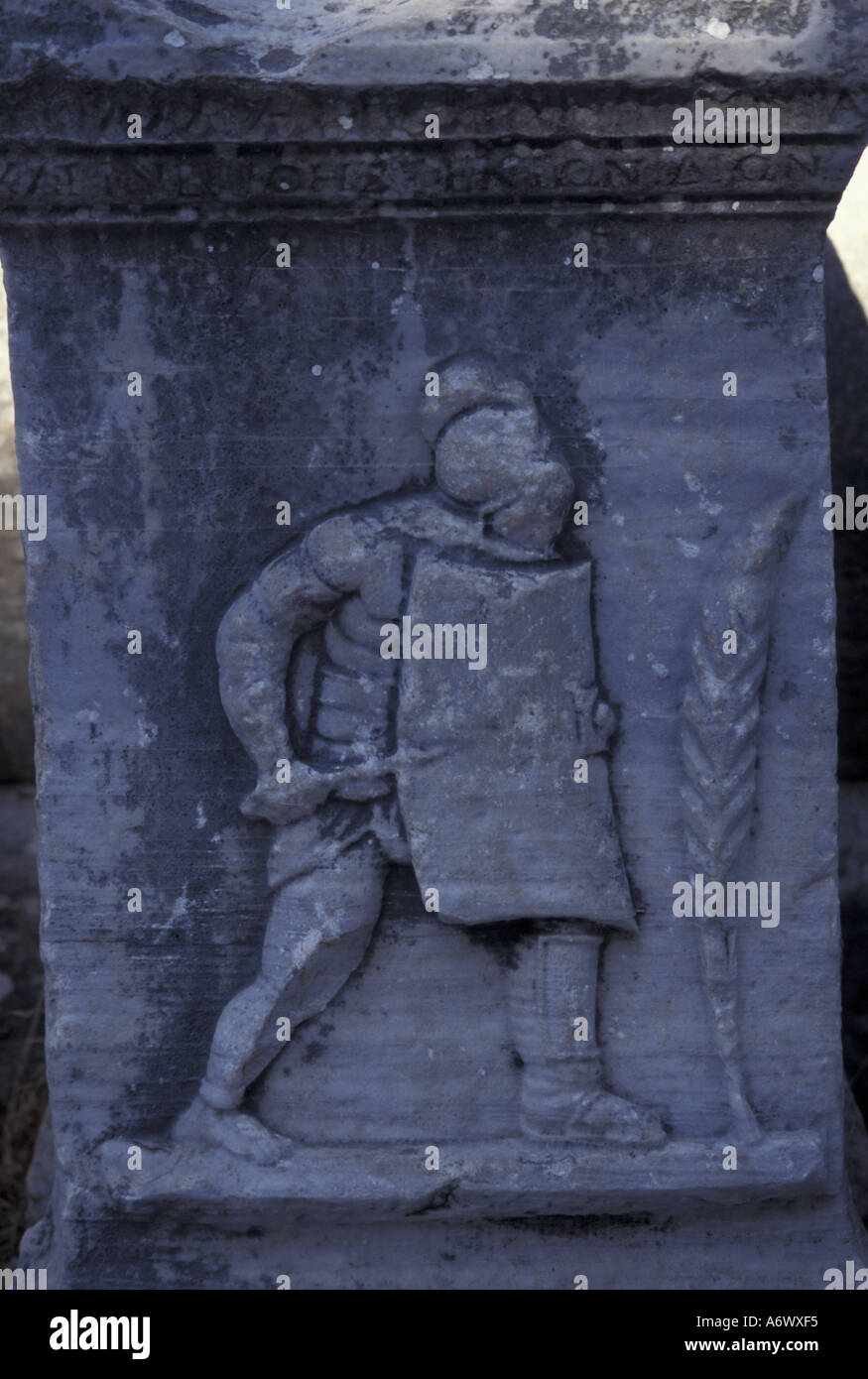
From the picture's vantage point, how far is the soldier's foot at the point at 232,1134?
102 inches

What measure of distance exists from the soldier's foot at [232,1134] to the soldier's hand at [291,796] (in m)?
0.49

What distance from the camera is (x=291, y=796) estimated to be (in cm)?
251

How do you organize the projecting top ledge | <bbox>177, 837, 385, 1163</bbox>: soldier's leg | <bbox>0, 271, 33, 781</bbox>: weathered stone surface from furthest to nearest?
<bbox>0, 271, 33, 781</bbox>: weathered stone surface → <bbox>177, 837, 385, 1163</bbox>: soldier's leg → the projecting top ledge

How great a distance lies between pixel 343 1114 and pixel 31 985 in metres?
1.19

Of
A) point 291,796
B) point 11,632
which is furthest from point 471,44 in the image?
point 11,632

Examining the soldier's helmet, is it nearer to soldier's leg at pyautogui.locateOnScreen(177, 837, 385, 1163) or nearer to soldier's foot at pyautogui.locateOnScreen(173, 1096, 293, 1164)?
soldier's leg at pyautogui.locateOnScreen(177, 837, 385, 1163)

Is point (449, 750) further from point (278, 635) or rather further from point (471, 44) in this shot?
point (471, 44)

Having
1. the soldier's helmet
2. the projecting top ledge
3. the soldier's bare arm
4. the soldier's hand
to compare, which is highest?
the projecting top ledge

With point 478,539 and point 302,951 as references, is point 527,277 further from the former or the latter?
point 302,951

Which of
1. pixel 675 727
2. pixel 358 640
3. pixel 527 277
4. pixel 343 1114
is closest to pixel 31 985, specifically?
pixel 343 1114

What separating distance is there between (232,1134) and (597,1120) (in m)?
0.59

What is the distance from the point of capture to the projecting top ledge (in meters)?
2.26

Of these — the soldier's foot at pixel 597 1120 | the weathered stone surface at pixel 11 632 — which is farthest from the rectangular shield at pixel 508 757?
the weathered stone surface at pixel 11 632

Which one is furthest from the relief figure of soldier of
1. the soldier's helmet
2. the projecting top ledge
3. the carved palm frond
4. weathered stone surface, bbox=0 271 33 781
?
weathered stone surface, bbox=0 271 33 781
